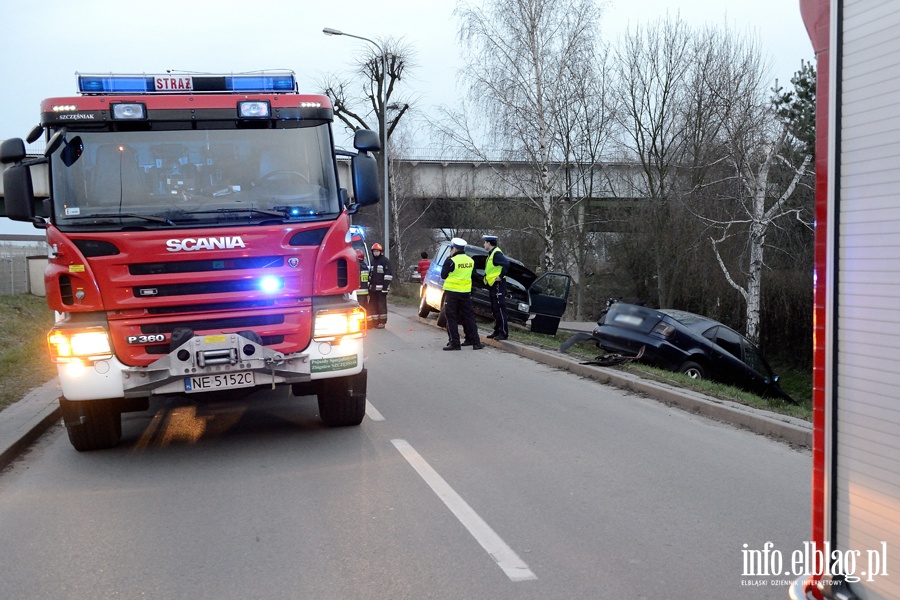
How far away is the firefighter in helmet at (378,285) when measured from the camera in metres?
18.2

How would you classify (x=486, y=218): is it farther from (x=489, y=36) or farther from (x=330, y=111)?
(x=330, y=111)

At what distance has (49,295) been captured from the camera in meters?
6.50

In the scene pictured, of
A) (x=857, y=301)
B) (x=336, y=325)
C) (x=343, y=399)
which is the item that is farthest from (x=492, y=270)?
(x=857, y=301)

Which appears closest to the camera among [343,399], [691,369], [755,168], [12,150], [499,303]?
[12,150]

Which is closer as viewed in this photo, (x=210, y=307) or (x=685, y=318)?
(x=210, y=307)

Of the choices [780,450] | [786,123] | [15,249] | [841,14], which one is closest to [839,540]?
[841,14]

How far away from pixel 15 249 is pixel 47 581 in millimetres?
31087

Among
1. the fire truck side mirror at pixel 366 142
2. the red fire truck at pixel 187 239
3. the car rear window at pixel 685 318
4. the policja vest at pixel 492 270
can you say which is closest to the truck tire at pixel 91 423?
the red fire truck at pixel 187 239

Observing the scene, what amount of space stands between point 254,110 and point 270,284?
1560 mm

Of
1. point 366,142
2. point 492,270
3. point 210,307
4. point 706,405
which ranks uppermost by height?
point 366,142

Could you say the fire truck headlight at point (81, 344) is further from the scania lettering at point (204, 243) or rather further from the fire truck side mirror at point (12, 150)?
the fire truck side mirror at point (12, 150)

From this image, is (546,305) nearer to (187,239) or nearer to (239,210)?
(239,210)

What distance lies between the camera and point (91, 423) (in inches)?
280

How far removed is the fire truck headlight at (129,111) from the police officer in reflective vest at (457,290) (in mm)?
7631
